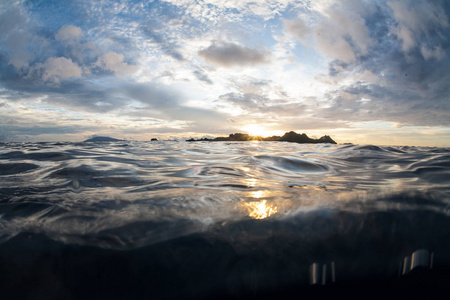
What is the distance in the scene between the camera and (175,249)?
133 cm

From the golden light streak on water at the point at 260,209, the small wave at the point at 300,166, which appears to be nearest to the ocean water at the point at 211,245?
the golden light streak on water at the point at 260,209

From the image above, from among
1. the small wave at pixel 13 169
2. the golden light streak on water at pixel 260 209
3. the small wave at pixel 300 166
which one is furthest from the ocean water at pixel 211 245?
the small wave at pixel 300 166

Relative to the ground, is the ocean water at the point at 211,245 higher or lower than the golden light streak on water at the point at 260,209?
lower

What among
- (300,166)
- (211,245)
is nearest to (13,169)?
(211,245)

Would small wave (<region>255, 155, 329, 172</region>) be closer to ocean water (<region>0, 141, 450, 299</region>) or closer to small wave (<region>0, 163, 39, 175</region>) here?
ocean water (<region>0, 141, 450, 299</region>)

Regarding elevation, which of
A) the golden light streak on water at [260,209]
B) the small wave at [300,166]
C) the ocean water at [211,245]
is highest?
the small wave at [300,166]

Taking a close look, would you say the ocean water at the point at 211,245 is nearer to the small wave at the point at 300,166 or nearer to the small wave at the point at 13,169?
the small wave at the point at 13,169

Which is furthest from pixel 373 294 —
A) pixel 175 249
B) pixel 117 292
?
pixel 117 292

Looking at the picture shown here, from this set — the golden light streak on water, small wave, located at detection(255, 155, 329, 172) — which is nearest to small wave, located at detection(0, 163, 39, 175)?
the golden light streak on water

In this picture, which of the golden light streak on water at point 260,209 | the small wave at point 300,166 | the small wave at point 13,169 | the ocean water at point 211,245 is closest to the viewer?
the ocean water at point 211,245

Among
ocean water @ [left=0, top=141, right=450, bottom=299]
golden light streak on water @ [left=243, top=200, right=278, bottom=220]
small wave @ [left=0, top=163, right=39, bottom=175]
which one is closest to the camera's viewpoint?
ocean water @ [left=0, top=141, right=450, bottom=299]

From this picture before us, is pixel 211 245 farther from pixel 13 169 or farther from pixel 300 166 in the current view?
pixel 13 169

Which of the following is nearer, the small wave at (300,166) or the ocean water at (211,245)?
the ocean water at (211,245)

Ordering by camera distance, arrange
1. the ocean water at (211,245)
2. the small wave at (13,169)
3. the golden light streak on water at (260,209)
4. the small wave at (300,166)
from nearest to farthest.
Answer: the ocean water at (211,245) → the golden light streak on water at (260,209) → the small wave at (13,169) → the small wave at (300,166)
